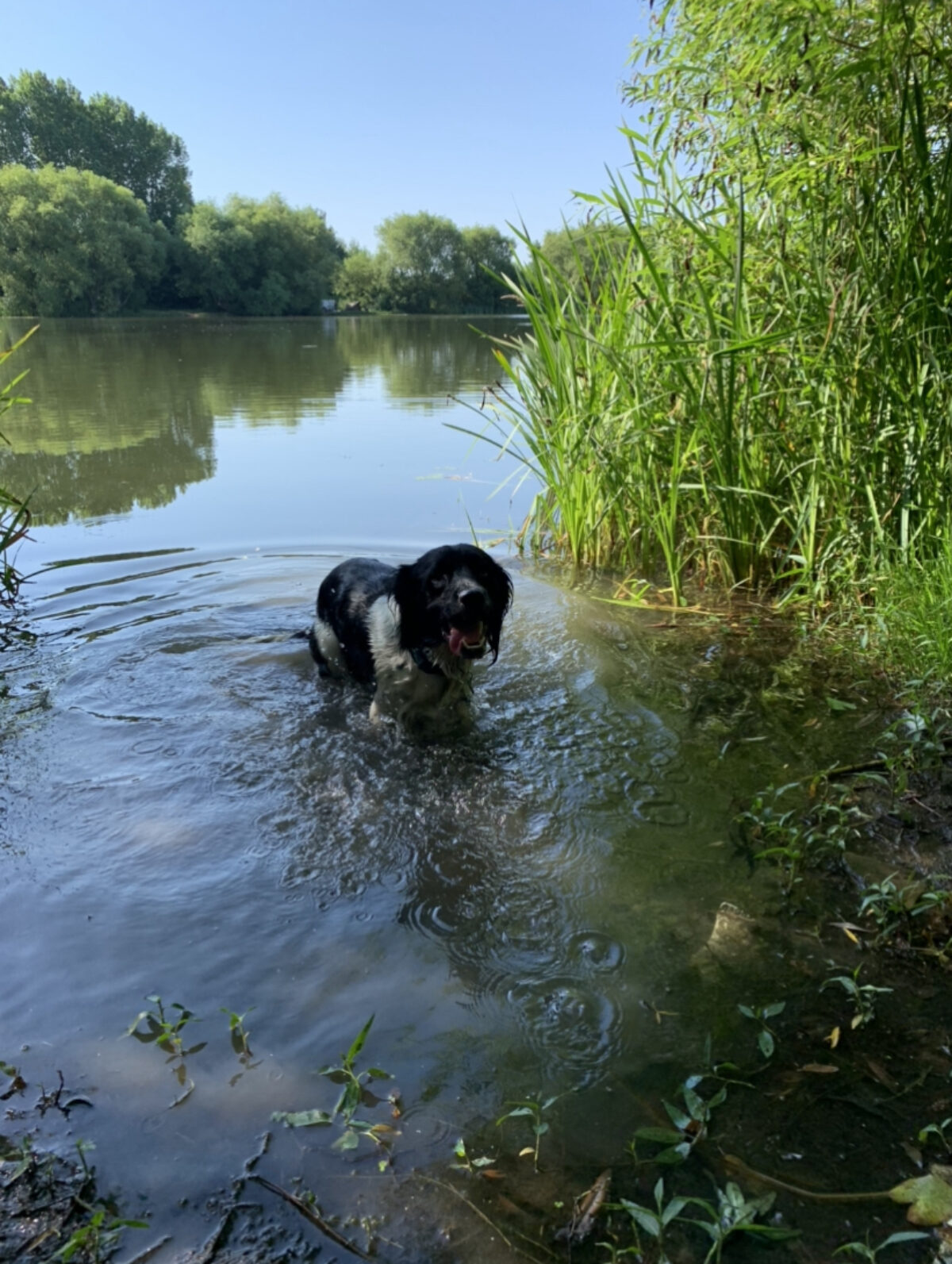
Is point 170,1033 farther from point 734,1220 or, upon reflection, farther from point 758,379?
point 758,379

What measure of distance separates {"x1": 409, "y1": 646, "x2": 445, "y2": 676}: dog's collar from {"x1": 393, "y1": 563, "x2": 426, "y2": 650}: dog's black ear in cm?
2

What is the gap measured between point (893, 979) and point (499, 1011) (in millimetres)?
1079

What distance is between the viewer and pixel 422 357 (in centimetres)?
2339

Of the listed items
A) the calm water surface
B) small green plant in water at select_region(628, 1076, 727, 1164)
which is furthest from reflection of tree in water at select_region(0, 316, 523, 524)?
small green plant in water at select_region(628, 1076, 727, 1164)

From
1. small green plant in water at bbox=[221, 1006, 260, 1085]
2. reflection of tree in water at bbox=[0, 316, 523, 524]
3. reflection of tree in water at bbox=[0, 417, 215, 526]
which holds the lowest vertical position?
small green plant in water at bbox=[221, 1006, 260, 1085]

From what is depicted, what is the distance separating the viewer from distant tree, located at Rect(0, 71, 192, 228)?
80.8 metres

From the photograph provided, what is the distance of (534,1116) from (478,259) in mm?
79344

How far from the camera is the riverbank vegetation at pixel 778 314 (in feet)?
12.8

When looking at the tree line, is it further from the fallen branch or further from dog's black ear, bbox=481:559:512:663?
the fallen branch

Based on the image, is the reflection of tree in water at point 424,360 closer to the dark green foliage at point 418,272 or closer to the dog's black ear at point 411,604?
the dog's black ear at point 411,604

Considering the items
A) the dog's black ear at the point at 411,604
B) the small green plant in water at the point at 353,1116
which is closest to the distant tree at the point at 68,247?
the dog's black ear at the point at 411,604

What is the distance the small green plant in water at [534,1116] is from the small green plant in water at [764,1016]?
0.53 meters

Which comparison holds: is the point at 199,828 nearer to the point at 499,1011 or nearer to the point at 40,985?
the point at 40,985

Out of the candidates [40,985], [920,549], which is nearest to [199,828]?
[40,985]
